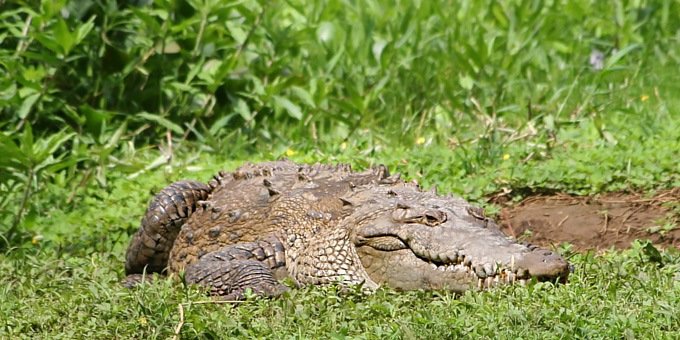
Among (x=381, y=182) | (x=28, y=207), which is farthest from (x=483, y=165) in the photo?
(x=28, y=207)

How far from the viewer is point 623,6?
34.4 ft

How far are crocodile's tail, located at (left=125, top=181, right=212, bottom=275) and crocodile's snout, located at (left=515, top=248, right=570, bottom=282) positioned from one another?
2.06 m

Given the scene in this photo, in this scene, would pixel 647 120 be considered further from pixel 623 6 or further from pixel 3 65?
pixel 3 65

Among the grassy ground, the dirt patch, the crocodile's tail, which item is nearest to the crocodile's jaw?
the grassy ground

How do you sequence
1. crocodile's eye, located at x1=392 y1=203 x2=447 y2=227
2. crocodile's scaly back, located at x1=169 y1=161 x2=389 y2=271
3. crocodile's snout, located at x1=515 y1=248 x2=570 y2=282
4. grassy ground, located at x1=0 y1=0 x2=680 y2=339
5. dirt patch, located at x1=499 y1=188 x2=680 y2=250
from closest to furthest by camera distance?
crocodile's snout, located at x1=515 y1=248 x2=570 y2=282 < crocodile's eye, located at x1=392 y1=203 x2=447 y2=227 < crocodile's scaly back, located at x1=169 y1=161 x2=389 y2=271 < dirt patch, located at x1=499 y1=188 x2=680 y2=250 < grassy ground, located at x1=0 y1=0 x2=680 y2=339

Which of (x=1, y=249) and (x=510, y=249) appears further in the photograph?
(x=1, y=249)

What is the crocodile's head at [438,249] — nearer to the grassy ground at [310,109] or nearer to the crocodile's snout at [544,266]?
the crocodile's snout at [544,266]

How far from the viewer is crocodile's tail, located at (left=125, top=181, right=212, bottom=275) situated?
270 inches

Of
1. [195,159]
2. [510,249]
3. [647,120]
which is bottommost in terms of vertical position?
[195,159]

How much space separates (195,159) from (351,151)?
1080 millimetres

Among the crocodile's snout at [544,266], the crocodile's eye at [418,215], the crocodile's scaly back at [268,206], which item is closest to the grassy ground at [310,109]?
the crocodile's snout at [544,266]

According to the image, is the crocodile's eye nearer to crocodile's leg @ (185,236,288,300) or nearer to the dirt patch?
crocodile's leg @ (185,236,288,300)

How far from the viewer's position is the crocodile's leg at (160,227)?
6.87 meters

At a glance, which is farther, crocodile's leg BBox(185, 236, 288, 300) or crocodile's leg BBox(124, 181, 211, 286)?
crocodile's leg BBox(124, 181, 211, 286)
